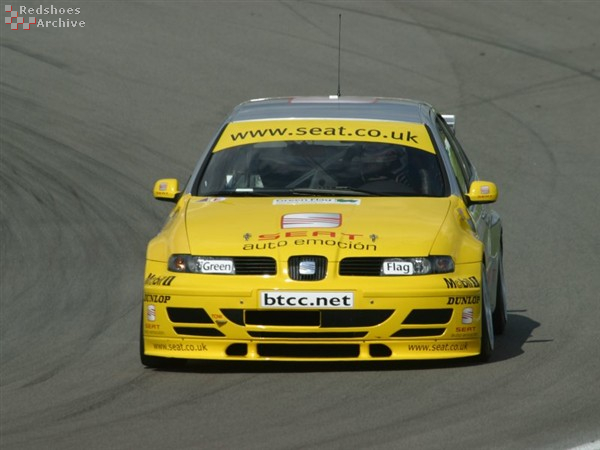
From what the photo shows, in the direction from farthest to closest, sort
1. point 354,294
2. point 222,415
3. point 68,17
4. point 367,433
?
1. point 68,17
2. point 354,294
3. point 222,415
4. point 367,433

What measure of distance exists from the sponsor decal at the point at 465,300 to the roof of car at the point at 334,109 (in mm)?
1904

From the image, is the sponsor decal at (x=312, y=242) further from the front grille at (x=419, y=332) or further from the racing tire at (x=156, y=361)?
the racing tire at (x=156, y=361)

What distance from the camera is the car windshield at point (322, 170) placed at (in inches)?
366

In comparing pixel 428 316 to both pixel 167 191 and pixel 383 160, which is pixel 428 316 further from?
pixel 167 191

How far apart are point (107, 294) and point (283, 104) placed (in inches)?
94.3

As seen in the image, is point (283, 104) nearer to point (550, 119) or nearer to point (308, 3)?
point (550, 119)

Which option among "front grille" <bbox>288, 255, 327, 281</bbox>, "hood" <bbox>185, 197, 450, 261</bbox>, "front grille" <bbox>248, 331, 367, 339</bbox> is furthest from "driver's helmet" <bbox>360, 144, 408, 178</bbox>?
"front grille" <bbox>248, 331, 367, 339</bbox>

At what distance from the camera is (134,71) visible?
1942cm

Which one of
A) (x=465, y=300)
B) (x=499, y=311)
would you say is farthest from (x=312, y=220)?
(x=499, y=311)

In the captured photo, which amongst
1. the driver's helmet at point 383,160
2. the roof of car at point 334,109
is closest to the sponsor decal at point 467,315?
the driver's helmet at point 383,160

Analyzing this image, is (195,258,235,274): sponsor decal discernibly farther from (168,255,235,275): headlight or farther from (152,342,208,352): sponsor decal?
(152,342,208,352): sponsor decal

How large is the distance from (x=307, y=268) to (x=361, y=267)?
0.28 m

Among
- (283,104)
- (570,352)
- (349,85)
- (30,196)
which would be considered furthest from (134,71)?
(570,352)

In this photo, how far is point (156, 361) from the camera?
8.62 m
